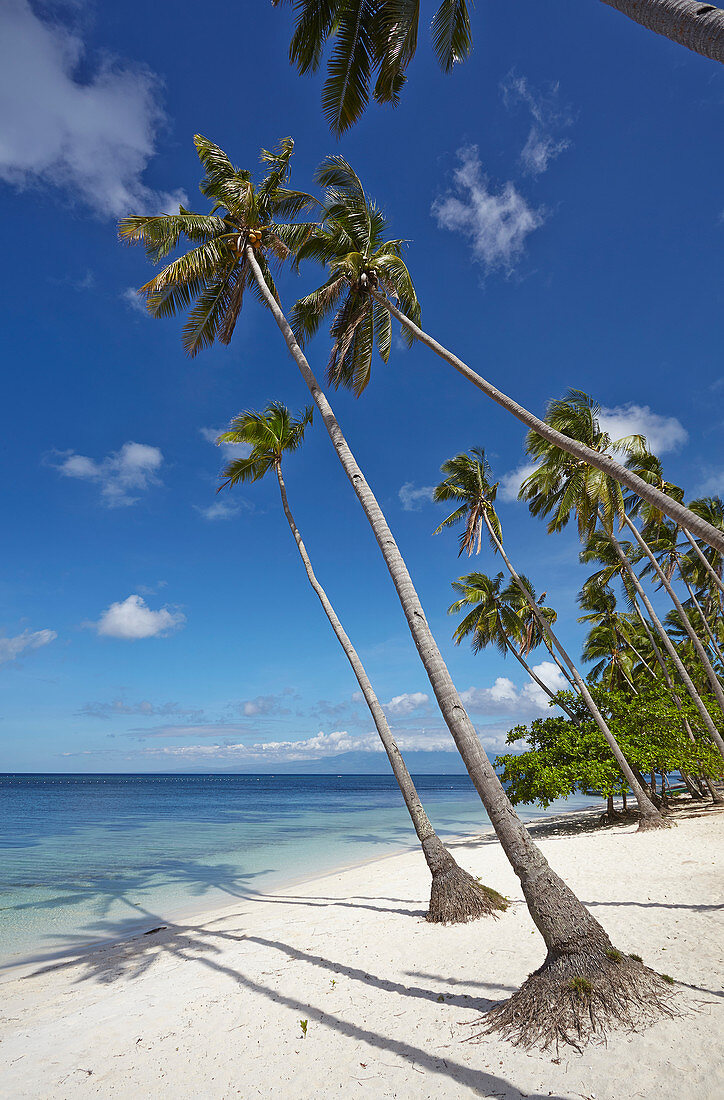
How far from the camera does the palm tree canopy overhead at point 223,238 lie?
28.9 ft

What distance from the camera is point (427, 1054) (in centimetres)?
404

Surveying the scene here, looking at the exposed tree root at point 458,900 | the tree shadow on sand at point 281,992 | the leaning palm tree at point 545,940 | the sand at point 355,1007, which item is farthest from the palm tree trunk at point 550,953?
the exposed tree root at point 458,900

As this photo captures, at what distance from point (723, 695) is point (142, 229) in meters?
16.8

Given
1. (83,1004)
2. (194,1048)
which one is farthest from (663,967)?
(83,1004)

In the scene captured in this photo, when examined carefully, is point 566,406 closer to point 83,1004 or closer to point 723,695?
point 723,695

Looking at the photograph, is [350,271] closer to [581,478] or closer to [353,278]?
[353,278]

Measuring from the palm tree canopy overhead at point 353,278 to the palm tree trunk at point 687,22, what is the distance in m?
5.05

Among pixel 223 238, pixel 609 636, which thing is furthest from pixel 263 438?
pixel 609 636

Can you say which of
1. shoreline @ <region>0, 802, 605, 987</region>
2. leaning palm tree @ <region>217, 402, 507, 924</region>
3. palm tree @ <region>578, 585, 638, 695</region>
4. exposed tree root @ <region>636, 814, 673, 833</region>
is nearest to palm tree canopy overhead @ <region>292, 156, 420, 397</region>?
leaning palm tree @ <region>217, 402, 507, 924</region>

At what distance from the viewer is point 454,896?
7.66 m

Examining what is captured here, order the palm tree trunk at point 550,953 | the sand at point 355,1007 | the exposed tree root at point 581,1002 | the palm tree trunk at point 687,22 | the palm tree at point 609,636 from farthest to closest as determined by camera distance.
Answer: the palm tree at point 609,636 → the palm tree trunk at point 550,953 → the exposed tree root at point 581,1002 → the sand at point 355,1007 → the palm tree trunk at point 687,22

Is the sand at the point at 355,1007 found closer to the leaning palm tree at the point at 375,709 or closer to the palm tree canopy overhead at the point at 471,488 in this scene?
the leaning palm tree at the point at 375,709

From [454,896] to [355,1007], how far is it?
117 inches

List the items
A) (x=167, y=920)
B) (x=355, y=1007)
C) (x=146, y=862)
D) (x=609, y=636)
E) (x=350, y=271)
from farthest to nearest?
(x=609, y=636) < (x=146, y=862) < (x=167, y=920) < (x=350, y=271) < (x=355, y=1007)
